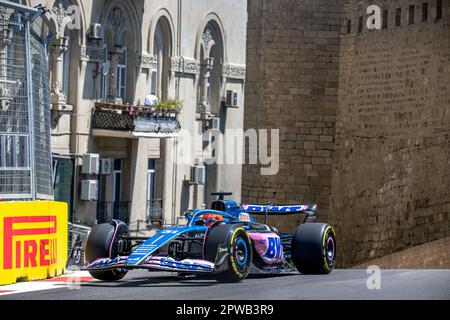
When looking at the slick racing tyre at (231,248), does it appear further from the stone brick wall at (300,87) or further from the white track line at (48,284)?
the stone brick wall at (300,87)

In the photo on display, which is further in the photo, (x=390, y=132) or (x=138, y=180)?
(x=138, y=180)

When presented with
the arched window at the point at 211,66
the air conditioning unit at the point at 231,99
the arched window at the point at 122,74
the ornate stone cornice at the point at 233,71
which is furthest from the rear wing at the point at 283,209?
the ornate stone cornice at the point at 233,71

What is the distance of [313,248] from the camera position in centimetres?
1667

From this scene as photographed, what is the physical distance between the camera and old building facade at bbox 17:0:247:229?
3053cm

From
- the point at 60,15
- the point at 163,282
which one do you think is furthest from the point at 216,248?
the point at 60,15

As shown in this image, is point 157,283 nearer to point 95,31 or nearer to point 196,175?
point 95,31

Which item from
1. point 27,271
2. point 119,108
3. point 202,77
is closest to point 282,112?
point 119,108

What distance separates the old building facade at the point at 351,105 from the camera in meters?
30.7

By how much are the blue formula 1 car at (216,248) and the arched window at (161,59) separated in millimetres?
17833

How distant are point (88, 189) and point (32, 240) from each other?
592 inches

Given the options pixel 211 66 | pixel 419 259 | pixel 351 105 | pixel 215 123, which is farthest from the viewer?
pixel 215 123

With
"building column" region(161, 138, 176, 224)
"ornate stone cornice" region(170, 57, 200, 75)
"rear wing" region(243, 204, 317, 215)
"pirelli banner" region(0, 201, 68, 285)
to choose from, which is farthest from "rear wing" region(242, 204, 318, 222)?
"ornate stone cornice" region(170, 57, 200, 75)
